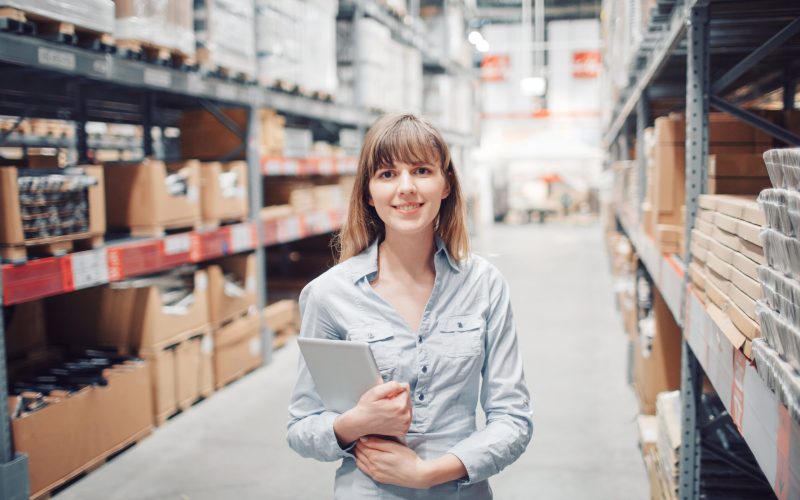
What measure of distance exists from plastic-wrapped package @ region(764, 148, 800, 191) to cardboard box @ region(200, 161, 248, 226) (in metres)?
4.05

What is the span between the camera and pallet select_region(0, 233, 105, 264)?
10.1 ft

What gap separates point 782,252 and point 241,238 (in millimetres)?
4390

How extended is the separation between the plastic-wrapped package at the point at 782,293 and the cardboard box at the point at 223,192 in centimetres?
404

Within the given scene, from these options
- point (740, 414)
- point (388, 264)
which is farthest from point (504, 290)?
point (740, 414)

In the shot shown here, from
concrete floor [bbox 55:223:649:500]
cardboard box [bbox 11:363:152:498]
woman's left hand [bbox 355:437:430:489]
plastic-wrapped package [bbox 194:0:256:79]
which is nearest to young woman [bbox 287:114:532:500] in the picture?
woman's left hand [bbox 355:437:430:489]

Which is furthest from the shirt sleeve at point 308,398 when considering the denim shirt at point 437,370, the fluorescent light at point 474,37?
the fluorescent light at point 474,37

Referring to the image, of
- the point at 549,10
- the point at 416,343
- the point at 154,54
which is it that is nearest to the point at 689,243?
the point at 416,343

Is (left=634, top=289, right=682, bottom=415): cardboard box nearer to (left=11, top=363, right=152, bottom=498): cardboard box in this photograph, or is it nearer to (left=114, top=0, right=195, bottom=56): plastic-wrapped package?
(left=11, top=363, right=152, bottom=498): cardboard box

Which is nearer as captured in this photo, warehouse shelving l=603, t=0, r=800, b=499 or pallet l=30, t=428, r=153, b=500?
warehouse shelving l=603, t=0, r=800, b=499

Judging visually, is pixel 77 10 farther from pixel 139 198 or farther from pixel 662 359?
pixel 662 359

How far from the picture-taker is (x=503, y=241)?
14.7 meters

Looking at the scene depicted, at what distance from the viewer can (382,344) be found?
1.57 metres

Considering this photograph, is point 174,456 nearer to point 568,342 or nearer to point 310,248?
point 568,342

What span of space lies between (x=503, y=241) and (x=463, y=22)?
446 cm
